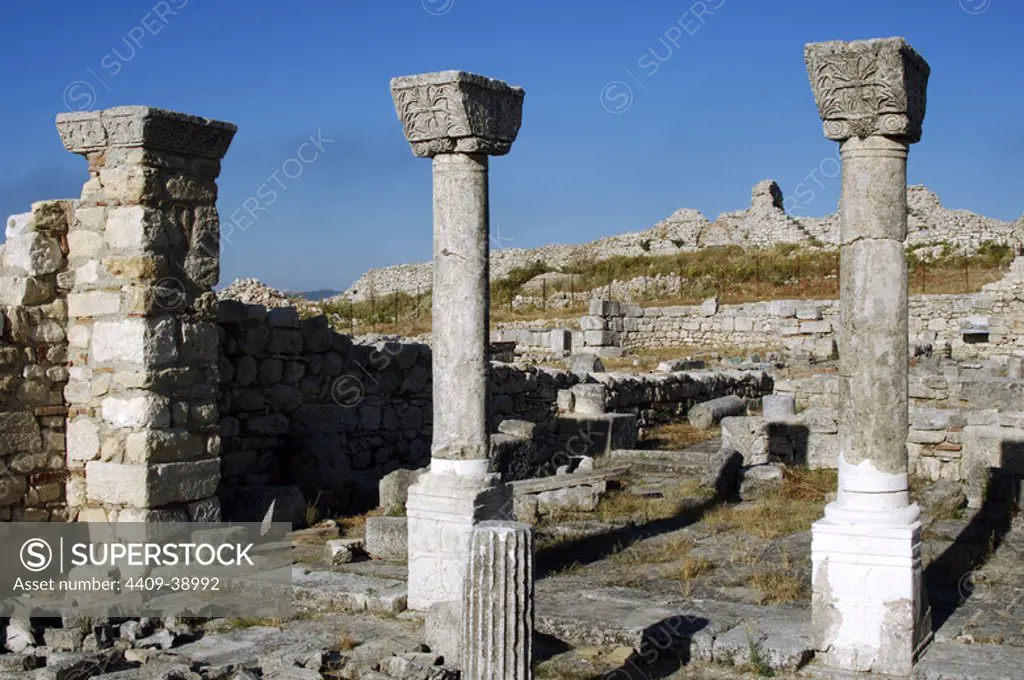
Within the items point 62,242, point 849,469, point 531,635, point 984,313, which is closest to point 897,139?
point 849,469

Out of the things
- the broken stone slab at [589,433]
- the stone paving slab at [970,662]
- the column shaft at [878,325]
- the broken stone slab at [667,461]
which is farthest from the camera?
the broken stone slab at [589,433]

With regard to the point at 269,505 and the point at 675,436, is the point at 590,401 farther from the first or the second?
the point at 269,505

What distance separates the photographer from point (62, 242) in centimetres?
859

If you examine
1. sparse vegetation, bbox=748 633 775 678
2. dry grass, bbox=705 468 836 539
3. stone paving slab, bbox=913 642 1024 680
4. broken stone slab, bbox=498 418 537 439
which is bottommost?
sparse vegetation, bbox=748 633 775 678

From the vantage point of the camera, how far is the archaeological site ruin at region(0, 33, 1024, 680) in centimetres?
608

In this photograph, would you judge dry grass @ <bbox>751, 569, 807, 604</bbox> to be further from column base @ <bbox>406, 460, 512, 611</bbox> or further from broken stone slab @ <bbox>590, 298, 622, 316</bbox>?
broken stone slab @ <bbox>590, 298, 622, 316</bbox>

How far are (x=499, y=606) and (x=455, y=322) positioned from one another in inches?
87.3

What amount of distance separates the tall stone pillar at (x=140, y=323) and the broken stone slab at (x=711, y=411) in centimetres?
977

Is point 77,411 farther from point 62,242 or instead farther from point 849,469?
point 849,469

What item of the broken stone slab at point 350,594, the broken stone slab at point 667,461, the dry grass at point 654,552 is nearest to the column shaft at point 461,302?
the broken stone slab at point 350,594

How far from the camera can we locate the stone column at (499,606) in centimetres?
574

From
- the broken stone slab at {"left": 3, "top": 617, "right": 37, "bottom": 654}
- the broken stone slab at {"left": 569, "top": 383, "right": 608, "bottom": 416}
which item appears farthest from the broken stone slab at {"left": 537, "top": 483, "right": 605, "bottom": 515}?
the broken stone slab at {"left": 3, "top": 617, "right": 37, "bottom": 654}

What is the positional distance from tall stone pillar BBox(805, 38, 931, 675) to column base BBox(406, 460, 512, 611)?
2215mm

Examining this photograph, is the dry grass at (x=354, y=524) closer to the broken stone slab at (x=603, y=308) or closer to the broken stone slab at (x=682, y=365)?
the broken stone slab at (x=682, y=365)
